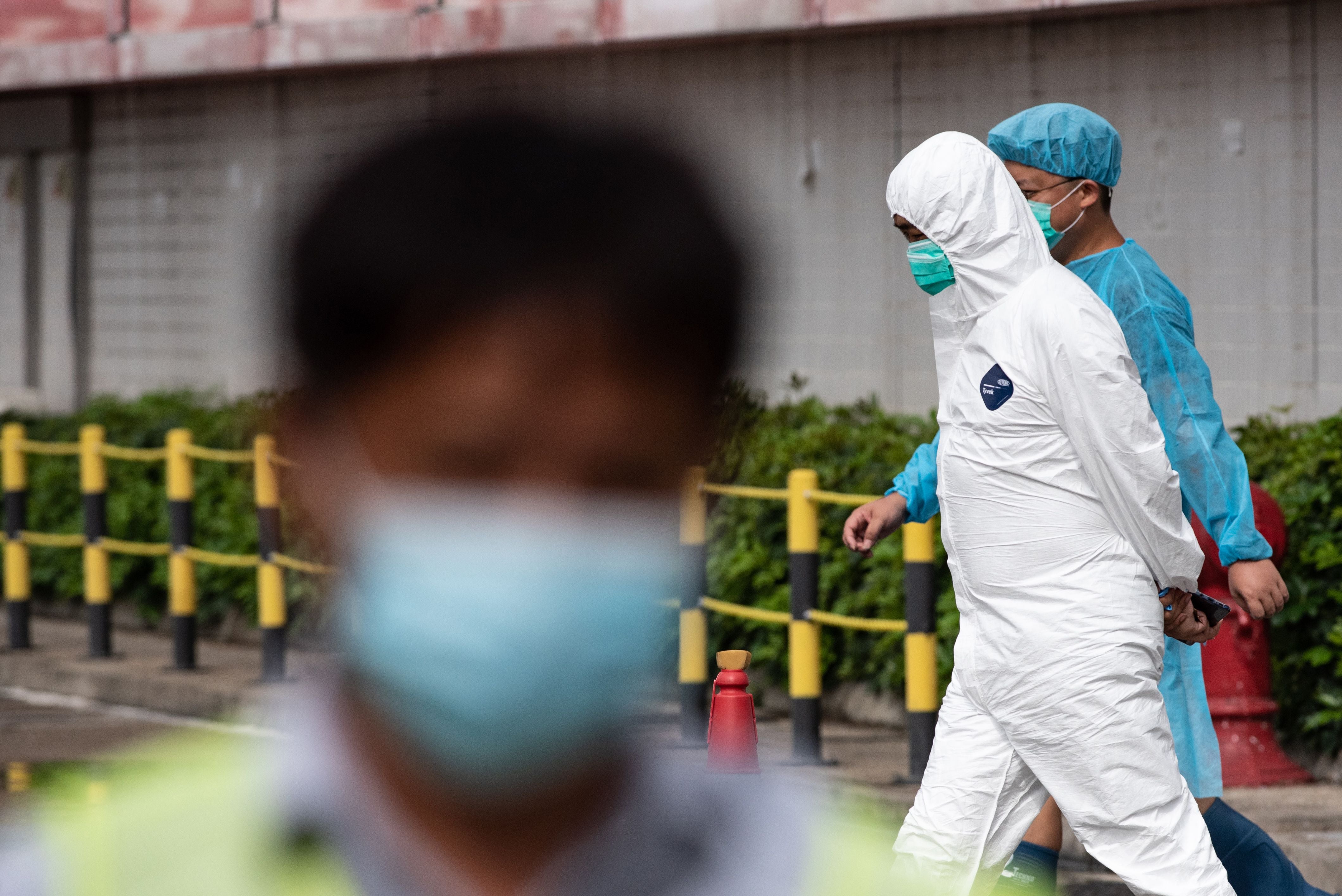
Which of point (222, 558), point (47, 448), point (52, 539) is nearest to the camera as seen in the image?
point (222, 558)

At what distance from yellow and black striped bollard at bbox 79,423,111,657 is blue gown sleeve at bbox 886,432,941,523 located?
6.84m

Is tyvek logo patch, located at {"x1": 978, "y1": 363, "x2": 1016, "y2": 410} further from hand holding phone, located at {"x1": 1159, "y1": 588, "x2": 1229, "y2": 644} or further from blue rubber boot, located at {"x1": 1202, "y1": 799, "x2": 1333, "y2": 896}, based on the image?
blue rubber boot, located at {"x1": 1202, "y1": 799, "x2": 1333, "y2": 896}

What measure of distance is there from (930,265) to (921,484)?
582mm

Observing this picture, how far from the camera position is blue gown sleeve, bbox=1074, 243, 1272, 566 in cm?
381

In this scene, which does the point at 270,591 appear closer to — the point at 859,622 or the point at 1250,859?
the point at 859,622

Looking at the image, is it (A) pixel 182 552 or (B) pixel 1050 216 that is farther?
(A) pixel 182 552

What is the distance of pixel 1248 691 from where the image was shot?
20.8 ft

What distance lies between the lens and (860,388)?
11.0 meters

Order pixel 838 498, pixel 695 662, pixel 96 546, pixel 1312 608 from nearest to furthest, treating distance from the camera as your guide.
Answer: pixel 1312 608, pixel 838 498, pixel 695 662, pixel 96 546

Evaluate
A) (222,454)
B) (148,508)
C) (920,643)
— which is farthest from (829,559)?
(148,508)

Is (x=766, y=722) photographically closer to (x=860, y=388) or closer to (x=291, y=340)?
(x=860, y=388)

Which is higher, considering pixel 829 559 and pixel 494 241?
pixel 494 241

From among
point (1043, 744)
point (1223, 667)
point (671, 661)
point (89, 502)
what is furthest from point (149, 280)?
point (671, 661)

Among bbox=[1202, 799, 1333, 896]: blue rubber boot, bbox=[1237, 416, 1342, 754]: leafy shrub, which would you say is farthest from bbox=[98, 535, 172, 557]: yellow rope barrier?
bbox=[1202, 799, 1333, 896]: blue rubber boot
